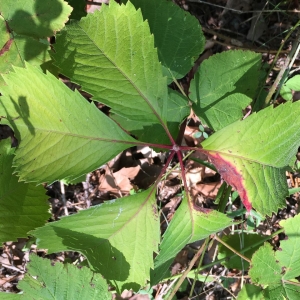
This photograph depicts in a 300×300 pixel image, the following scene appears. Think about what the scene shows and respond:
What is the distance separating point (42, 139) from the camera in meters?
1.44

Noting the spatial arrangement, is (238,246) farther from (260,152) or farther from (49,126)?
(49,126)

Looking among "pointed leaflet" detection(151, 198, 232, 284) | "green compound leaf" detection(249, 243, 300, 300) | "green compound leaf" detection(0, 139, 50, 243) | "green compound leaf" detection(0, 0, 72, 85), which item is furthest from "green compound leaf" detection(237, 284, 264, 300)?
"green compound leaf" detection(0, 0, 72, 85)

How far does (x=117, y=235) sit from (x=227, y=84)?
35.4 inches

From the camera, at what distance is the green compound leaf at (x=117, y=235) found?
1508 mm

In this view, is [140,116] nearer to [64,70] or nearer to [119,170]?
[64,70]

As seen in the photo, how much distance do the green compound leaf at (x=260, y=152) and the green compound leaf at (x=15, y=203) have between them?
968 mm

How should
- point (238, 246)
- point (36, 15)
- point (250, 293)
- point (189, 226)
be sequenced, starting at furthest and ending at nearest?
point (238, 246), point (250, 293), point (36, 15), point (189, 226)

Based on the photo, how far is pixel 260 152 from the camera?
1.45 metres

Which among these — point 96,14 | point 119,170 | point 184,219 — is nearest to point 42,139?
point 96,14

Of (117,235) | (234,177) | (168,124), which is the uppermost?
(168,124)

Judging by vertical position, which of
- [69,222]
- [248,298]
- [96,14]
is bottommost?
[248,298]

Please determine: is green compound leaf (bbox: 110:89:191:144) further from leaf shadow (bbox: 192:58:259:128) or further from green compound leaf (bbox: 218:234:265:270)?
green compound leaf (bbox: 218:234:265:270)

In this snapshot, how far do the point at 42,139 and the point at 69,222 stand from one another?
0.37 metres

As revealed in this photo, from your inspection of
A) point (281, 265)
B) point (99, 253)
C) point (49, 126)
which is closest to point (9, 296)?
point (99, 253)
